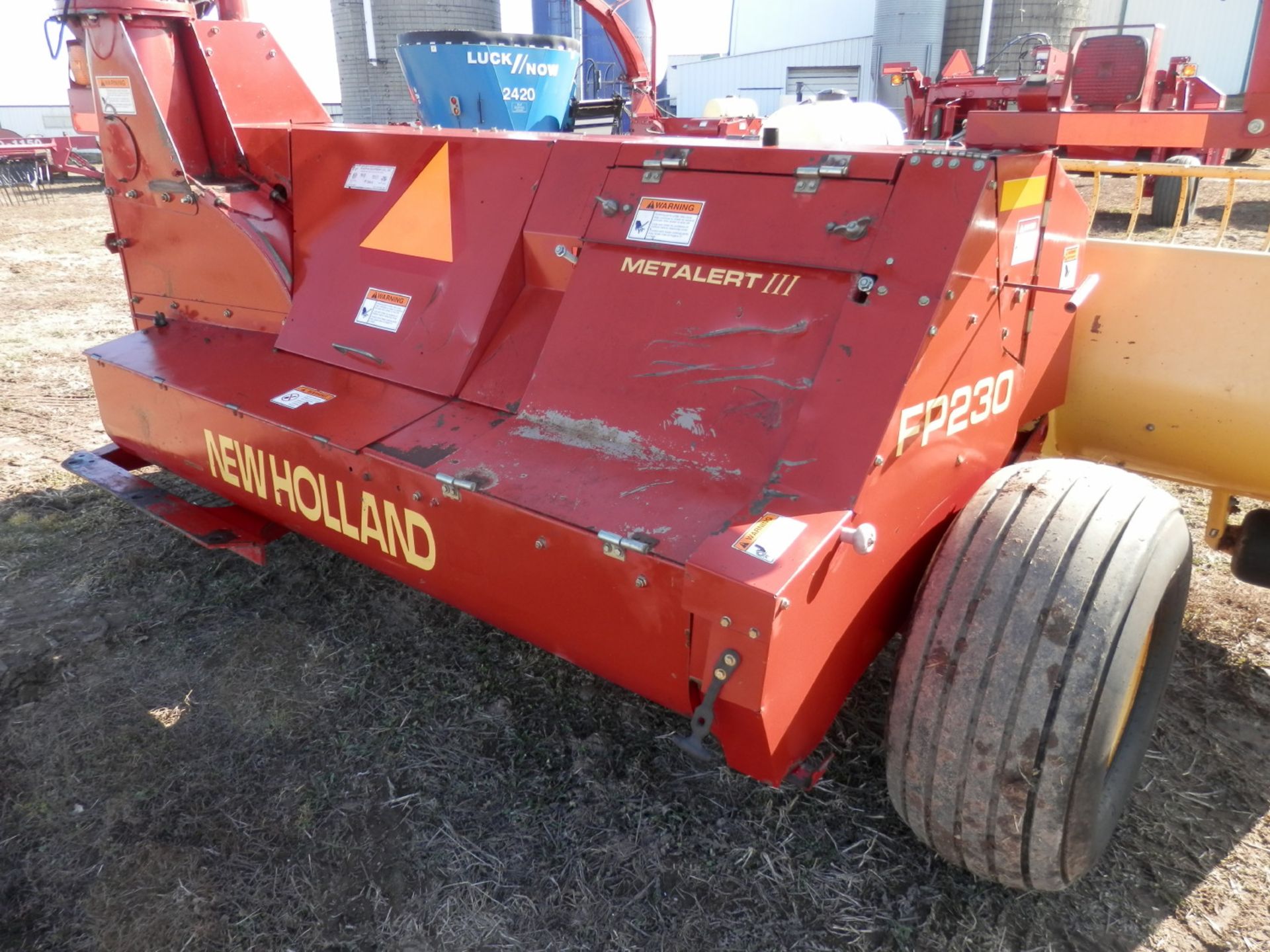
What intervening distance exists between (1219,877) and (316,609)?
276 centimetres

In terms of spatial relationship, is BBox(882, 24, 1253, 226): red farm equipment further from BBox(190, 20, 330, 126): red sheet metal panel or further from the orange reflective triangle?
BBox(190, 20, 330, 126): red sheet metal panel

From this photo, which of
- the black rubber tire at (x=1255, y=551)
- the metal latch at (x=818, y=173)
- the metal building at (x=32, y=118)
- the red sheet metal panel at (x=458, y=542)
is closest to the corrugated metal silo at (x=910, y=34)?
the black rubber tire at (x=1255, y=551)

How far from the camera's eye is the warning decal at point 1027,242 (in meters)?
2.01

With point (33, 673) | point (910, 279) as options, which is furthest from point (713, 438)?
point (33, 673)

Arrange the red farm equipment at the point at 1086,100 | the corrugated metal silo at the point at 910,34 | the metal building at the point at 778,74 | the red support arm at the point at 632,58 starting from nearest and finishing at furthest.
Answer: the red farm equipment at the point at 1086,100 < the red support arm at the point at 632,58 < the corrugated metal silo at the point at 910,34 < the metal building at the point at 778,74

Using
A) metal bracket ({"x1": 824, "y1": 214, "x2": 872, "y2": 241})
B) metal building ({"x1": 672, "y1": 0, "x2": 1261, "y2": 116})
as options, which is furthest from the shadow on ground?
metal building ({"x1": 672, "y1": 0, "x2": 1261, "y2": 116})

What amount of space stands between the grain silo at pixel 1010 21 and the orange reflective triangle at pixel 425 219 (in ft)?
→ 54.6

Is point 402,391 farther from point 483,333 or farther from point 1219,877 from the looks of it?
point 1219,877

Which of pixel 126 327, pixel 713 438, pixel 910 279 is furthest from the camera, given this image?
pixel 126 327

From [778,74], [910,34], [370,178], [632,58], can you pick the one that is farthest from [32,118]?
[370,178]

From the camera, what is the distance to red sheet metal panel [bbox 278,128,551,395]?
250 centimetres

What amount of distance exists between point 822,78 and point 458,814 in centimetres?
2386

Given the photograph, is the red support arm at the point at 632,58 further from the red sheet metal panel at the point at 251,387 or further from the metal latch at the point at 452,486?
the metal latch at the point at 452,486

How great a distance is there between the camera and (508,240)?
2486mm
